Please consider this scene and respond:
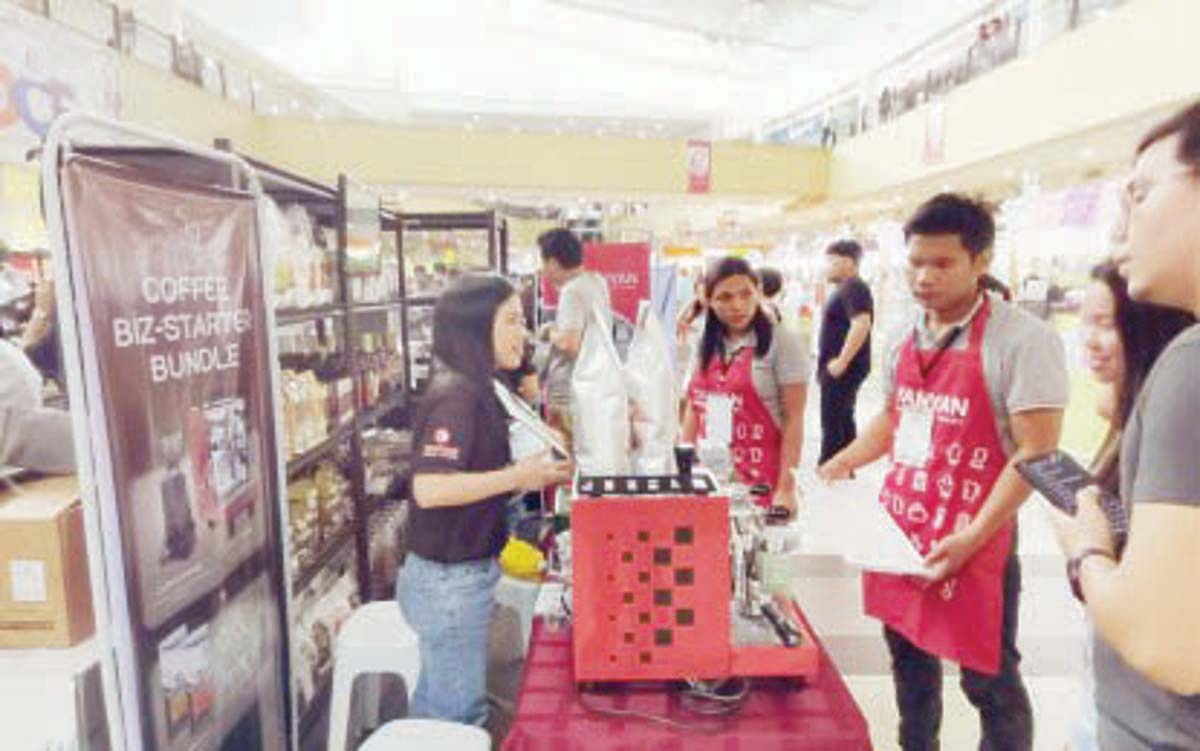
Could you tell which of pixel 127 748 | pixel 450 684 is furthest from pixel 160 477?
pixel 450 684

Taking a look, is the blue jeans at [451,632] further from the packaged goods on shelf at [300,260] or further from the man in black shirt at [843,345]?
the man in black shirt at [843,345]

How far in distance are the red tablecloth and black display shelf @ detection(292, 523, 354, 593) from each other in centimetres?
147

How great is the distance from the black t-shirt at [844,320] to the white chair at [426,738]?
3807mm

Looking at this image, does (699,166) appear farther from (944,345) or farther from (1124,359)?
(1124,359)

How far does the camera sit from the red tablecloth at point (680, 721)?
124cm

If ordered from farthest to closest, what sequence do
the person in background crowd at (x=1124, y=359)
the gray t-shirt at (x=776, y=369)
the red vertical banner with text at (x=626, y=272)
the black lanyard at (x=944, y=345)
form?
the red vertical banner with text at (x=626, y=272) → the gray t-shirt at (x=776, y=369) → the black lanyard at (x=944, y=345) → the person in background crowd at (x=1124, y=359)

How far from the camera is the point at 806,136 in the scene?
1222 cm

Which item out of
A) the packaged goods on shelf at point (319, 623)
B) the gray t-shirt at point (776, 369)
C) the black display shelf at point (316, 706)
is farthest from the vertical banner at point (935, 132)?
the black display shelf at point (316, 706)

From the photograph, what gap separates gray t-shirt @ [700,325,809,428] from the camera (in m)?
2.75

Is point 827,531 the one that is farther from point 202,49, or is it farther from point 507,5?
point 507,5

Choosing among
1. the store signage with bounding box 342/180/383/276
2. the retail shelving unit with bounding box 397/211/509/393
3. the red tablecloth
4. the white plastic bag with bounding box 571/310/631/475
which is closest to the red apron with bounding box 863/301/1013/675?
the red tablecloth

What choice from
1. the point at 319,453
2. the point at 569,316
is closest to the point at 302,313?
the point at 319,453

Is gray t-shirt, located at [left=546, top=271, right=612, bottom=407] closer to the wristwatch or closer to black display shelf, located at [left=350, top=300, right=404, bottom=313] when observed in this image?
black display shelf, located at [left=350, top=300, right=404, bottom=313]

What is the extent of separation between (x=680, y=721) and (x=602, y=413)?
1.96ft
